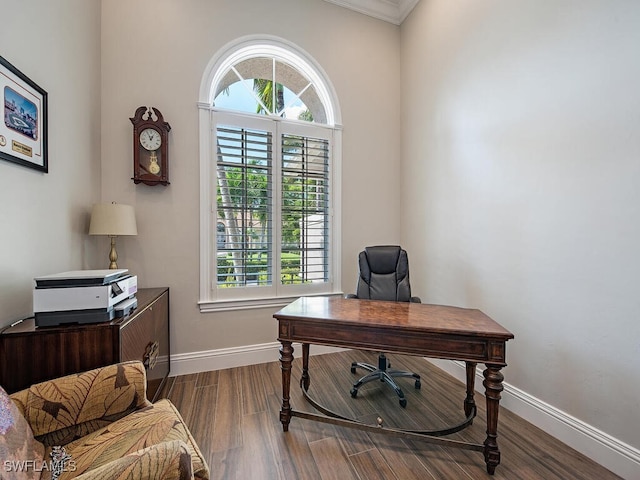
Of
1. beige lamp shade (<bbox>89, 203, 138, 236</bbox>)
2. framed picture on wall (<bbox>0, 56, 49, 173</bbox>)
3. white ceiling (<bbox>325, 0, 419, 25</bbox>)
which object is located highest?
white ceiling (<bbox>325, 0, 419, 25</bbox>)

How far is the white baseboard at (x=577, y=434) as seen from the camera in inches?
58.0

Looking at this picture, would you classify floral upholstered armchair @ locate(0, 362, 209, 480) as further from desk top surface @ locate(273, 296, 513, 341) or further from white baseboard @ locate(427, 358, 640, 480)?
white baseboard @ locate(427, 358, 640, 480)

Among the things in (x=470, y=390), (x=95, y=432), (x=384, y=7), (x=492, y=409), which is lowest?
(x=470, y=390)

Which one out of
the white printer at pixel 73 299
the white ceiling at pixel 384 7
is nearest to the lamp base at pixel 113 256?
the white printer at pixel 73 299

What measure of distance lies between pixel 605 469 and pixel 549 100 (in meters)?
2.21

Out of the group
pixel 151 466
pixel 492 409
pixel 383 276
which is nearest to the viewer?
pixel 151 466

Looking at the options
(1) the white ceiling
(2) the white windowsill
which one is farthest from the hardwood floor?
(1) the white ceiling

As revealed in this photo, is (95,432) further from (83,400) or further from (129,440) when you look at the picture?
(129,440)

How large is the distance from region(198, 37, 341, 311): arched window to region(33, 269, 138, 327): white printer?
3.91 feet

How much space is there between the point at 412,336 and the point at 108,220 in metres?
2.25

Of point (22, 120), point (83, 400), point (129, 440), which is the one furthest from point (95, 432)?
point (22, 120)

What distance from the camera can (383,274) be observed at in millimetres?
2633

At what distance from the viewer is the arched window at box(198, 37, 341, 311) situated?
2.69m

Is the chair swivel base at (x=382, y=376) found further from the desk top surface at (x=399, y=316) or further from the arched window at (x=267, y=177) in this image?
the arched window at (x=267, y=177)
